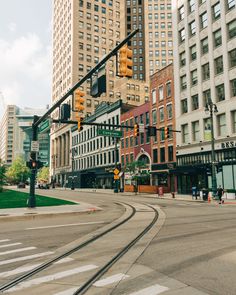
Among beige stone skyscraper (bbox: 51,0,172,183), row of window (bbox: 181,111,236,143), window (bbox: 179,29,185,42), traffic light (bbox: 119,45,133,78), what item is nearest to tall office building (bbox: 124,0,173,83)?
beige stone skyscraper (bbox: 51,0,172,183)

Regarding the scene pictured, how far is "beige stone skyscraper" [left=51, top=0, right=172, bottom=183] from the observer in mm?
92938

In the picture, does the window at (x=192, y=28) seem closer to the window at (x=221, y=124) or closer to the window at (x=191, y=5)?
the window at (x=191, y=5)

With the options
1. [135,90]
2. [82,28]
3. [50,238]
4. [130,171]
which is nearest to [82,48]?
[82,28]

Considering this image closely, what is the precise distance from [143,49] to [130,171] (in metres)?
72.0

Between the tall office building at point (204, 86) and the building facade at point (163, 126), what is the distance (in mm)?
1941

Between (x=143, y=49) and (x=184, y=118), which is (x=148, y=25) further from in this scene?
(x=184, y=118)

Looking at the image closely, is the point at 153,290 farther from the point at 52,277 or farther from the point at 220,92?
the point at 220,92

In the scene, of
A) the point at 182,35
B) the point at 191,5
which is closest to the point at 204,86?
the point at 182,35

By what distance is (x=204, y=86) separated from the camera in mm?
41344

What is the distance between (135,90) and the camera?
83438 millimetres

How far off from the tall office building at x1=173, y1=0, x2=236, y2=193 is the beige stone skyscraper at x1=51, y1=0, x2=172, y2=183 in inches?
1467

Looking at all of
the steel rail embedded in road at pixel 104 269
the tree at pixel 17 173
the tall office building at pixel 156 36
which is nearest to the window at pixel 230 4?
the steel rail embedded in road at pixel 104 269

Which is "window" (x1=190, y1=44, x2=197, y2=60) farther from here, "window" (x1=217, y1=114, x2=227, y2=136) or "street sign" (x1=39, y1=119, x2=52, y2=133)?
"street sign" (x1=39, y1=119, x2=52, y2=133)

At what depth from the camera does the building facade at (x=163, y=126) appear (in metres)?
47.8
